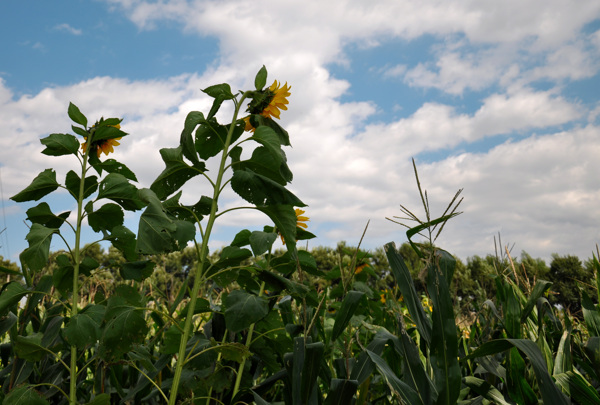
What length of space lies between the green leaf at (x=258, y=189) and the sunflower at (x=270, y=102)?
1.08ft

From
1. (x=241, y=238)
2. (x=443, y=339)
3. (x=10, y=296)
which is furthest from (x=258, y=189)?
(x=10, y=296)

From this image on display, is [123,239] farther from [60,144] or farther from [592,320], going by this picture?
[592,320]

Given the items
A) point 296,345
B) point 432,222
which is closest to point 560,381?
point 432,222

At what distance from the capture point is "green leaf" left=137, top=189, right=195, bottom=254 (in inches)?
47.2

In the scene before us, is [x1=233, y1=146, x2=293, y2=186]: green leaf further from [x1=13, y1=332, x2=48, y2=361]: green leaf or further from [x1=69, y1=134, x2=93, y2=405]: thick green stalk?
[x1=13, y1=332, x2=48, y2=361]: green leaf

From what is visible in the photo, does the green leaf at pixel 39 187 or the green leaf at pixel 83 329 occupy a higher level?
the green leaf at pixel 39 187

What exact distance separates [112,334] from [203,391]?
0.44 meters

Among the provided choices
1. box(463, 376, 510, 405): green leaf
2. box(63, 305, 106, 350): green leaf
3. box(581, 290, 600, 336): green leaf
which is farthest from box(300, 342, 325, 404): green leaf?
box(581, 290, 600, 336): green leaf

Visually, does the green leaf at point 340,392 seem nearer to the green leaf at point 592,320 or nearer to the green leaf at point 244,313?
the green leaf at point 244,313

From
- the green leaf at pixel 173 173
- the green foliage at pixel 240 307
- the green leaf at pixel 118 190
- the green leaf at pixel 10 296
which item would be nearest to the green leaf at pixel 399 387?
the green foliage at pixel 240 307

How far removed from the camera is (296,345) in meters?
1.32

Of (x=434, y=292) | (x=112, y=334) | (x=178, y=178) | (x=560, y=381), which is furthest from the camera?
(x=178, y=178)

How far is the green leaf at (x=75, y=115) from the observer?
166cm

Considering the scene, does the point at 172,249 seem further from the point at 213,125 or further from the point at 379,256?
the point at 379,256
